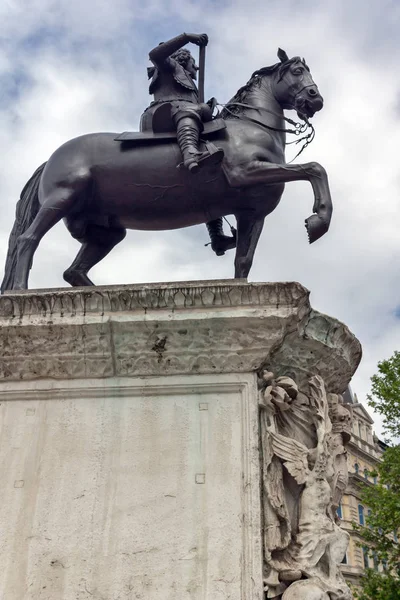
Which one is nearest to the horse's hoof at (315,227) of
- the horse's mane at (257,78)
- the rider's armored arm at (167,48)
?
the horse's mane at (257,78)

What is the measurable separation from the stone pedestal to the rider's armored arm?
328 cm

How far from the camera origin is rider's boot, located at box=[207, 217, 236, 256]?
689 centimetres

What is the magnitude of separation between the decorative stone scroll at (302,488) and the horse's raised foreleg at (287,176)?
1757 mm

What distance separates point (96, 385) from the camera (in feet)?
15.5

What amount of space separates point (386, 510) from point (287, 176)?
52.4 ft

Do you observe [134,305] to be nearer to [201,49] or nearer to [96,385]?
[96,385]

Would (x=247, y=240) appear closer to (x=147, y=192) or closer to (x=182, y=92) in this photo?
(x=147, y=192)

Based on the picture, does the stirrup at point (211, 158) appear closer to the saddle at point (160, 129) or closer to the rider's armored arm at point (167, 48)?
the saddle at point (160, 129)

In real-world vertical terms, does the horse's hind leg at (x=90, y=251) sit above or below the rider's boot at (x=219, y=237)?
below

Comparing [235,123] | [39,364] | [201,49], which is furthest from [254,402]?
[201,49]

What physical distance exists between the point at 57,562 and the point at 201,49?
526 centimetres

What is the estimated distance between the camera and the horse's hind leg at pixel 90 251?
6.56 m

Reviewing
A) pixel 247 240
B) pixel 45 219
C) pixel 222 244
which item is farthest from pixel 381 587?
pixel 45 219

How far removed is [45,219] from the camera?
6.12m
